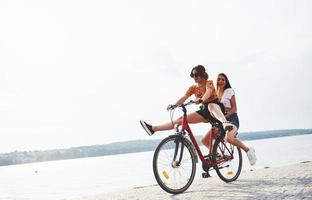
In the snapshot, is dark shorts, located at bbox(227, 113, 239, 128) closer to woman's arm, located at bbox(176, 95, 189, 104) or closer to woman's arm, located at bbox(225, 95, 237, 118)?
woman's arm, located at bbox(225, 95, 237, 118)

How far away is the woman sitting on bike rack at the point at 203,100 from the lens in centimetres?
765

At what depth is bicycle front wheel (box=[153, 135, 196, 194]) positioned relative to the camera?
7.09 m

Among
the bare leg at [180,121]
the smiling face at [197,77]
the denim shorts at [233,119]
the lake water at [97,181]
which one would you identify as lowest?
the lake water at [97,181]

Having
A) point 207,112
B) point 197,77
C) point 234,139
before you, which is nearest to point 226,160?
point 234,139

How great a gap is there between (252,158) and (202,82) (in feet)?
5.51

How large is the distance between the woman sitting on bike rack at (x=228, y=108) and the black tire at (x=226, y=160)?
7.8 inches

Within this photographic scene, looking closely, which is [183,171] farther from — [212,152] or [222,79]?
[222,79]

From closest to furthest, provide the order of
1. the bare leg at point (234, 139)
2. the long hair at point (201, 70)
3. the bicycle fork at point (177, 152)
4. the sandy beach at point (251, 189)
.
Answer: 1. the sandy beach at point (251, 189)
2. the bicycle fork at point (177, 152)
3. the long hair at point (201, 70)
4. the bare leg at point (234, 139)

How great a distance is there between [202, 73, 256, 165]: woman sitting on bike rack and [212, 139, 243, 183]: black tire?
20 cm

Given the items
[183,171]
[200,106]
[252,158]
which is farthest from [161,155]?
[252,158]

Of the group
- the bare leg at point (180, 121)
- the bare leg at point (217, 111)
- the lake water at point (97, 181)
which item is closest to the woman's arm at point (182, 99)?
the bare leg at point (180, 121)

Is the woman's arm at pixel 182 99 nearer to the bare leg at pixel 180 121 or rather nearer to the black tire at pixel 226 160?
the bare leg at pixel 180 121

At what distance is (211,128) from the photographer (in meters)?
8.49

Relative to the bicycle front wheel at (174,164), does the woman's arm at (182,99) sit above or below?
above
